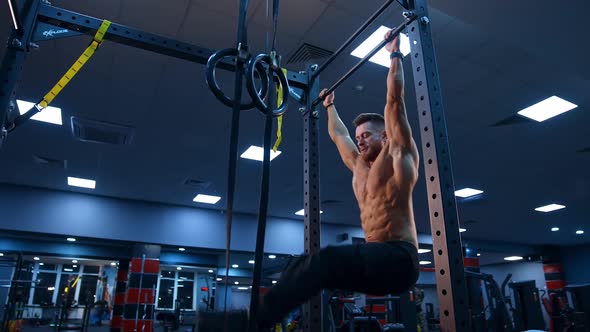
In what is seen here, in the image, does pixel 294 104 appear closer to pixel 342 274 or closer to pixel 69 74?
pixel 69 74

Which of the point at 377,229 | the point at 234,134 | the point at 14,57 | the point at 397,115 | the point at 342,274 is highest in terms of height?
the point at 14,57

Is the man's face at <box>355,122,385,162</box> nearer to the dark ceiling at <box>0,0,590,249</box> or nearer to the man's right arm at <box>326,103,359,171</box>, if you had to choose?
the man's right arm at <box>326,103,359,171</box>

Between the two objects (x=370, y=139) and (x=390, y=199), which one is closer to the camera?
(x=390, y=199)

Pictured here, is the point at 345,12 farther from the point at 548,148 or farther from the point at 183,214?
the point at 183,214

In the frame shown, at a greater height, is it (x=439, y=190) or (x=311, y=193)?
(x=311, y=193)

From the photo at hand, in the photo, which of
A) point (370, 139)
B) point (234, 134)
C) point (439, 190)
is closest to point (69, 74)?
point (234, 134)

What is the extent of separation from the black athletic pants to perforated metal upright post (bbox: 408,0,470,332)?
156mm

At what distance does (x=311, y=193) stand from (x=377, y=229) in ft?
2.03

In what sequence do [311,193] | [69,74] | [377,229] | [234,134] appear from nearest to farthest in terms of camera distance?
[234,134] < [377,229] < [69,74] < [311,193]

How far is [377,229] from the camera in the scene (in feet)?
5.32

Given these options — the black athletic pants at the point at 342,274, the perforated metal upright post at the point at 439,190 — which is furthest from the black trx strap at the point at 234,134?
the perforated metal upright post at the point at 439,190

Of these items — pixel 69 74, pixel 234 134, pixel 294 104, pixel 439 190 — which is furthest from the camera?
pixel 294 104

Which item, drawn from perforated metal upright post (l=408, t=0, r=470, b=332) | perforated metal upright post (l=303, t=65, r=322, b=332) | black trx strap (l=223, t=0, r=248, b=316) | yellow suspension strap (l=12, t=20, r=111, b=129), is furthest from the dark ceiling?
black trx strap (l=223, t=0, r=248, b=316)

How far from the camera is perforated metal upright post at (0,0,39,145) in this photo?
1.63 meters
